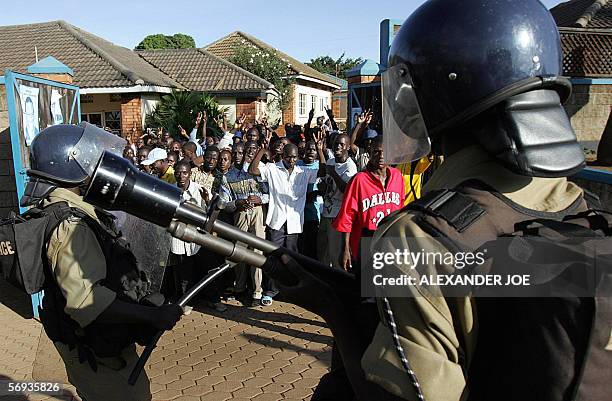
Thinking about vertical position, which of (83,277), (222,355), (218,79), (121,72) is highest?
(121,72)

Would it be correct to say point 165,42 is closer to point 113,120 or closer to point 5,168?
point 113,120

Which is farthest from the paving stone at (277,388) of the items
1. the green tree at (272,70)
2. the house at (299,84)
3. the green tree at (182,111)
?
the house at (299,84)

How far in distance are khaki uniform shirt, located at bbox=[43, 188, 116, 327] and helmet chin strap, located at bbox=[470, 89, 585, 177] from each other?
5.44 ft

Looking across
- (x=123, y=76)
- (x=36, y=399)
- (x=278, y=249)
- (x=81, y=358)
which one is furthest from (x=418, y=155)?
(x=123, y=76)

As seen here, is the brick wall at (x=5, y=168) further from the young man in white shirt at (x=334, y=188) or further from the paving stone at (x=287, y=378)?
the paving stone at (x=287, y=378)

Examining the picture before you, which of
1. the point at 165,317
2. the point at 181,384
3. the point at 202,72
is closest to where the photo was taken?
the point at 165,317

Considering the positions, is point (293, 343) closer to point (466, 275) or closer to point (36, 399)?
→ point (36, 399)

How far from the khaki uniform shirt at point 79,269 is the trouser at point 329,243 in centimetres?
309

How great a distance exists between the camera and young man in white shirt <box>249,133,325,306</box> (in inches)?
224

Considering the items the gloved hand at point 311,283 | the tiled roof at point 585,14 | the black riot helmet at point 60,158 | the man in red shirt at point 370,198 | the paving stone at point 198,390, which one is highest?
the tiled roof at point 585,14

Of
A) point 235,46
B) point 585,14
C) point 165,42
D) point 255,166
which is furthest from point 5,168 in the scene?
point 165,42

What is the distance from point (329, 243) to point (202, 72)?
19018 mm

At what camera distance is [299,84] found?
27.4 meters

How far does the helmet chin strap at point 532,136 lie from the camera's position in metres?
1.10
